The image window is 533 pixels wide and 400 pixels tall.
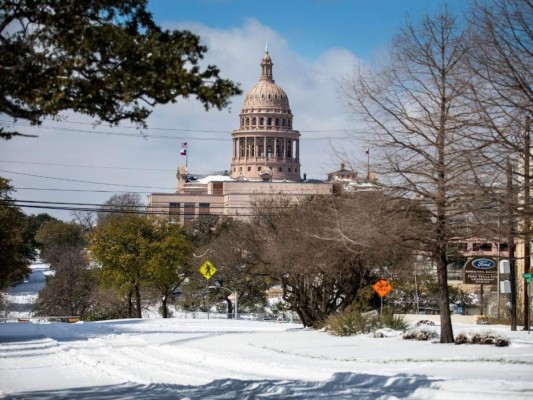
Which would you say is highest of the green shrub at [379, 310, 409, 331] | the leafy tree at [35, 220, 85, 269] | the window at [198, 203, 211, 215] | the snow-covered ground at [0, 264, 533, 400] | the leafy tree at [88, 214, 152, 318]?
the window at [198, 203, 211, 215]

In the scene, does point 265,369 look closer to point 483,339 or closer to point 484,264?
point 483,339

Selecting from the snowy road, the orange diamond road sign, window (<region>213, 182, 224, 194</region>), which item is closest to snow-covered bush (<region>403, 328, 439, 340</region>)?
the orange diamond road sign

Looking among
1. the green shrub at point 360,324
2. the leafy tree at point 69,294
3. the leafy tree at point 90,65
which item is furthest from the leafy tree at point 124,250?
the leafy tree at point 90,65

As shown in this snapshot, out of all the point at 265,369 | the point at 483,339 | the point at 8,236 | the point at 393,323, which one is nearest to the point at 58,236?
the point at 8,236

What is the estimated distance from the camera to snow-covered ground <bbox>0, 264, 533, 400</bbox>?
17.2 metres

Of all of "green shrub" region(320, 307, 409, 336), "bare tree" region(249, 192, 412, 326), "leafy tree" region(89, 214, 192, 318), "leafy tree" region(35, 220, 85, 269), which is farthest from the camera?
"leafy tree" region(35, 220, 85, 269)

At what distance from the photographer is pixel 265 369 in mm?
22438

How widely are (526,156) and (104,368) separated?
36.2ft

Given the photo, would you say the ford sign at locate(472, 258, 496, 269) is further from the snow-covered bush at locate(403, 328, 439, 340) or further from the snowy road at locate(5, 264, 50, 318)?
the snowy road at locate(5, 264, 50, 318)

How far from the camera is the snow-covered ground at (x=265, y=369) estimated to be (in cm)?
1717

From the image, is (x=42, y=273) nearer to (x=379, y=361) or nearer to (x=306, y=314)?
(x=306, y=314)

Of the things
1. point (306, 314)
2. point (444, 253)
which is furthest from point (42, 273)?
point (444, 253)

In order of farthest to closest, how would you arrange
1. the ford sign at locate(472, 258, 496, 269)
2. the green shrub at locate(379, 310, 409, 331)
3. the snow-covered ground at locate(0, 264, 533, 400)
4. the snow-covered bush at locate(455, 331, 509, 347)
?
the ford sign at locate(472, 258, 496, 269) → the green shrub at locate(379, 310, 409, 331) → the snow-covered bush at locate(455, 331, 509, 347) → the snow-covered ground at locate(0, 264, 533, 400)

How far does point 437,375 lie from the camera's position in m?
19.2
